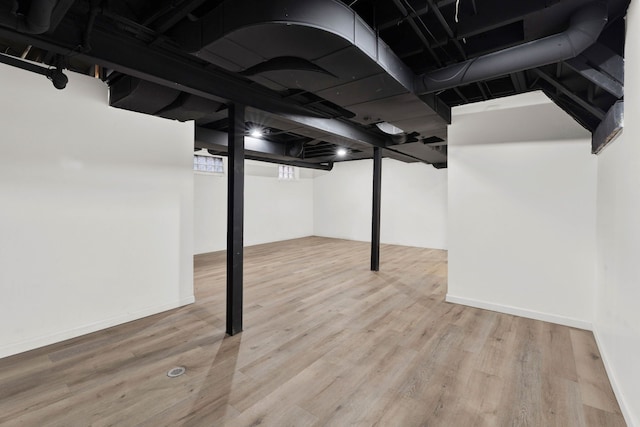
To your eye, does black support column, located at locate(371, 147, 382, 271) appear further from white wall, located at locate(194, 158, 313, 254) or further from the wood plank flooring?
white wall, located at locate(194, 158, 313, 254)

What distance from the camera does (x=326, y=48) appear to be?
1.86 m

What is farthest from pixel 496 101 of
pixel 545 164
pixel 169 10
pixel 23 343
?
pixel 23 343

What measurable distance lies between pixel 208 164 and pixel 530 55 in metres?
6.57

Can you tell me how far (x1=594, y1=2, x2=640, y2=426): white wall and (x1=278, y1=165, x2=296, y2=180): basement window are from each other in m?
7.46

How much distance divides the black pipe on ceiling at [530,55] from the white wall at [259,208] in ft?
18.6

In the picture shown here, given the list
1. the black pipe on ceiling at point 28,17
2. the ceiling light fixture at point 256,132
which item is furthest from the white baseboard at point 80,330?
the ceiling light fixture at point 256,132

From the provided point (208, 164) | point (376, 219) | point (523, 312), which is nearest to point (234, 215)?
point (376, 219)

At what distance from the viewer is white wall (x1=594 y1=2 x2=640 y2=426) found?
1.56 m

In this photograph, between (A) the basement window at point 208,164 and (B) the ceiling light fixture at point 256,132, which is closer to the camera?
(B) the ceiling light fixture at point 256,132

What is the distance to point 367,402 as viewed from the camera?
188 cm

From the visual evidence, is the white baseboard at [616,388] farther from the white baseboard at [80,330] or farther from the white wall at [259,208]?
the white wall at [259,208]

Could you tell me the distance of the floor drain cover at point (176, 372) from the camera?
7.04ft

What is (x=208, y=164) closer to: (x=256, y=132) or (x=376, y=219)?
(x=256, y=132)

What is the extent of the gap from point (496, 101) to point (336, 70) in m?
2.25
